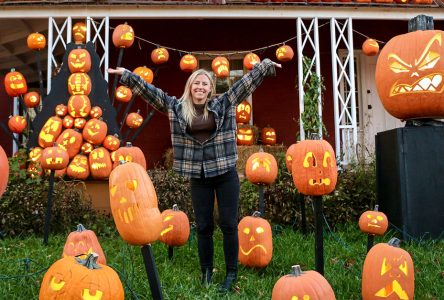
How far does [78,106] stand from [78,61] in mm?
744

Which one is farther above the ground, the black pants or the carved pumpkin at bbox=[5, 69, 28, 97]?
the carved pumpkin at bbox=[5, 69, 28, 97]

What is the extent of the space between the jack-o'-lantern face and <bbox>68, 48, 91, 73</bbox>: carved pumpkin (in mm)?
102

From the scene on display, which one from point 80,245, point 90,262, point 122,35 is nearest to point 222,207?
point 80,245

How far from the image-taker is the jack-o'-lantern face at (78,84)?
637cm

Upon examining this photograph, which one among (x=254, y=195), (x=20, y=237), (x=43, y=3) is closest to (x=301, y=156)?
(x=254, y=195)

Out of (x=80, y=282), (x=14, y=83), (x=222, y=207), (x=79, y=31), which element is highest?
(x=79, y=31)

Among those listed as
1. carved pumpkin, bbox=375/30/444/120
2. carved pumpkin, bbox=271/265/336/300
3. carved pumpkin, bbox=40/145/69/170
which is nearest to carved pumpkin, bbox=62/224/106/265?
carved pumpkin, bbox=271/265/336/300

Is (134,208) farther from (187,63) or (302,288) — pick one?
(187,63)

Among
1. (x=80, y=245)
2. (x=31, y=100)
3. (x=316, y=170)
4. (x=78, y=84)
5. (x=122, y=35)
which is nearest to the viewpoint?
(x=316, y=170)

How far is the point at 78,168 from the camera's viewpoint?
582 cm

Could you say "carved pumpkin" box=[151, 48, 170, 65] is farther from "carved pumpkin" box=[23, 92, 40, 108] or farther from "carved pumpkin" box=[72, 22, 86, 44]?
"carved pumpkin" box=[23, 92, 40, 108]

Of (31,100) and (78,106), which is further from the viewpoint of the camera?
(31,100)

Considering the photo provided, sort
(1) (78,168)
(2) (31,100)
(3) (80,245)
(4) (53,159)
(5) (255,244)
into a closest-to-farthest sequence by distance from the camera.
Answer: (3) (80,245), (5) (255,244), (4) (53,159), (1) (78,168), (2) (31,100)

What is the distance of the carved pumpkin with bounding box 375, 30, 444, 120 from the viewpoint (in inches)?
168
